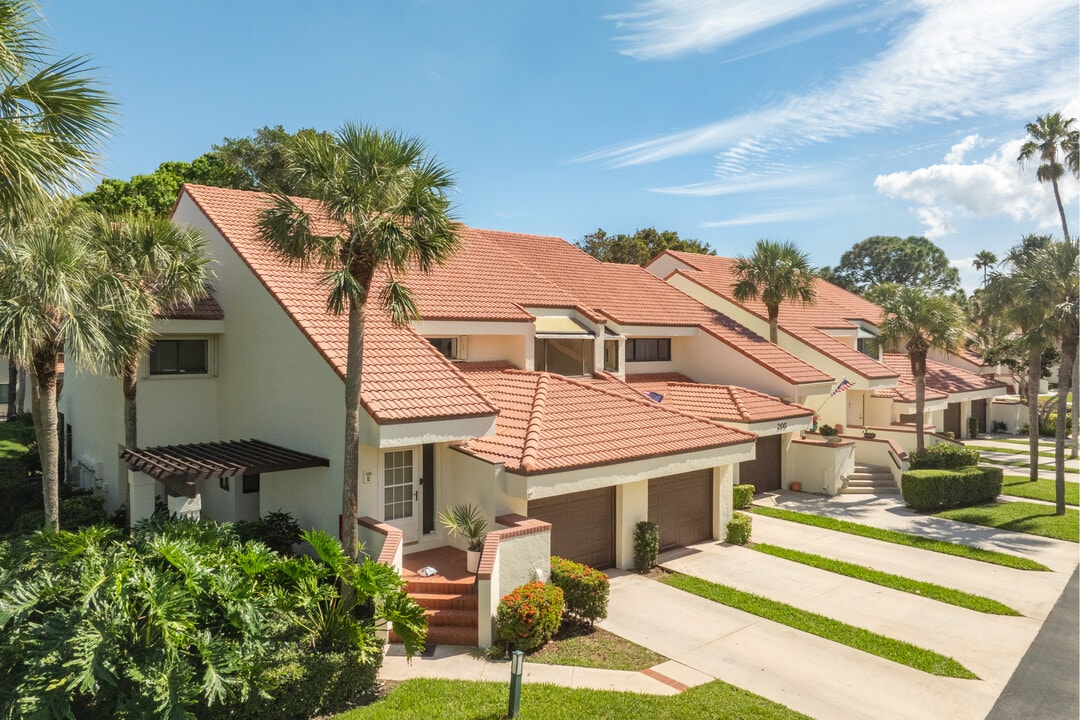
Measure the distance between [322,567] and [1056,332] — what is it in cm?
2625

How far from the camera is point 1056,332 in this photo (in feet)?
78.5

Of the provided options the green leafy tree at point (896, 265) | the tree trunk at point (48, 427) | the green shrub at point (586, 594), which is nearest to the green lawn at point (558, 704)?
the green shrub at point (586, 594)

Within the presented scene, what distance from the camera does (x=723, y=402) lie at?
25969 millimetres

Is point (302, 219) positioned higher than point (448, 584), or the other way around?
point (302, 219)

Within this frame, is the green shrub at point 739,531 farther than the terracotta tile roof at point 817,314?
No

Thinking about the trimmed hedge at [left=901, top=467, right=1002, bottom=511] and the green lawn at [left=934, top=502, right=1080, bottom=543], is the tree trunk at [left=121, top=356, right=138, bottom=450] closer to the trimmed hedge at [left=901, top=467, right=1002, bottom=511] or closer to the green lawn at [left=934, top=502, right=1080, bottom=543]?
the trimmed hedge at [left=901, top=467, right=1002, bottom=511]

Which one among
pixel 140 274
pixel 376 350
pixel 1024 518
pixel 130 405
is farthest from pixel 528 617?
pixel 1024 518

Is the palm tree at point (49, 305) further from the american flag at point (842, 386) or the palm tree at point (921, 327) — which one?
the palm tree at point (921, 327)

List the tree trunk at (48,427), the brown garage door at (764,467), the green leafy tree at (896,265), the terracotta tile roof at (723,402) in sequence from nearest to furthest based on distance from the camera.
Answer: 1. the tree trunk at (48,427)
2. the terracotta tile roof at (723,402)
3. the brown garage door at (764,467)
4. the green leafy tree at (896,265)

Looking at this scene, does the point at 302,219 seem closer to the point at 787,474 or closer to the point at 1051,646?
the point at 1051,646

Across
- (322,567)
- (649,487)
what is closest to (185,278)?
(322,567)

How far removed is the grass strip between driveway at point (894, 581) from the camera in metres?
15.6

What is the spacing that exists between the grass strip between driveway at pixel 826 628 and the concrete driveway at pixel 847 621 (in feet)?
0.81

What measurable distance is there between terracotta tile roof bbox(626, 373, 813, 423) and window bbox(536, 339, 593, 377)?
2.47 meters
